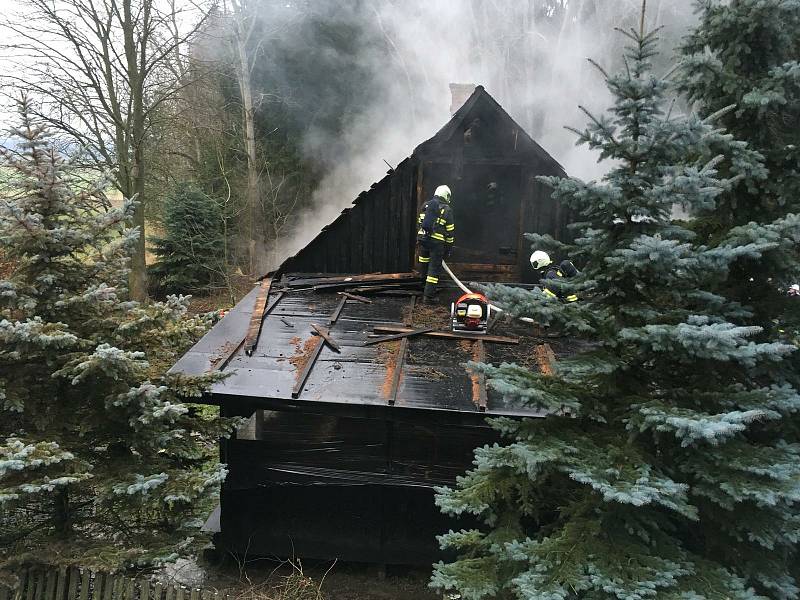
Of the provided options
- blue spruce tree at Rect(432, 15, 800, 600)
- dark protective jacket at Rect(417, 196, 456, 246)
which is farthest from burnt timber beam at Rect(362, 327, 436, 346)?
blue spruce tree at Rect(432, 15, 800, 600)

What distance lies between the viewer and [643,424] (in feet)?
11.1

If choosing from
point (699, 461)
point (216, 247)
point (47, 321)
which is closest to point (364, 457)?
point (47, 321)

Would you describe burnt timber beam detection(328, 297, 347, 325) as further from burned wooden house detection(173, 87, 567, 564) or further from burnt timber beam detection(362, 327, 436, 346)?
burnt timber beam detection(362, 327, 436, 346)

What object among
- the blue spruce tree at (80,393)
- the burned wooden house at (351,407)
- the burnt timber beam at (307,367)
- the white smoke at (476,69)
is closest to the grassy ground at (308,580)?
the burned wooden house at (351,407)

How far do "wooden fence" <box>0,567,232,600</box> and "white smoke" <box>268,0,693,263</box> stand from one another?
18.0 m

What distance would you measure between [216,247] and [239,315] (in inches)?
451

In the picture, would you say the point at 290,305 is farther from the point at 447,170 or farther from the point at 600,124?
the point at 600,124

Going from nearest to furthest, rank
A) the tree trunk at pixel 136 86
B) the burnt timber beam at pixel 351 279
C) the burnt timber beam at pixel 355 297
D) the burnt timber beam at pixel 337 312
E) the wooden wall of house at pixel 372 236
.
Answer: the burnt timber beam at pixel 337 312, the burnt timber beam at pixel 355 297, the burnt timber beam at pixel 351 279, the wooden wall of house at pixel 372 236, the tree trunk at pixel 136 86

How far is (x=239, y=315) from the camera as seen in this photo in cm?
817

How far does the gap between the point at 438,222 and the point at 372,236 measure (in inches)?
72.2

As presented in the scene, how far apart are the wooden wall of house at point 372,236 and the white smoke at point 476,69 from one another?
40.9 feet

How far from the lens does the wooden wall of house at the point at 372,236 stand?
10000 mm

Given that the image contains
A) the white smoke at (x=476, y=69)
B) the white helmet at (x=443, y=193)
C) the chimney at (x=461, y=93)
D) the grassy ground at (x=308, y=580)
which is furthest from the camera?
the white smoke at (x=476, y=69)

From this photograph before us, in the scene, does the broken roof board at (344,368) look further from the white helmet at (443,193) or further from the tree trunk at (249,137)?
the tree trunk at (249,137)
